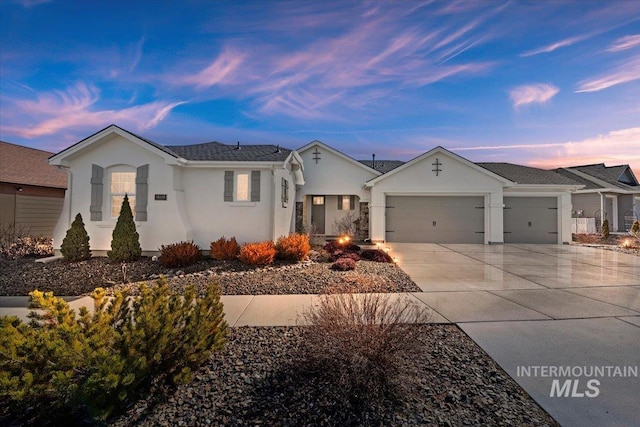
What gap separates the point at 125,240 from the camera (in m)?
9.45

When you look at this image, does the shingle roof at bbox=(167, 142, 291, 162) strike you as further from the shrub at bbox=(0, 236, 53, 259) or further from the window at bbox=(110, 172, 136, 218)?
the shrub at bbox=(0, 236, 53, 259)

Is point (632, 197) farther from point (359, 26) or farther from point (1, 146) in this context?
point (1, 146)

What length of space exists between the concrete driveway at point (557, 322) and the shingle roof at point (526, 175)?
22.3 ft

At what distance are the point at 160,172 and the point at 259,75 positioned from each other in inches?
189

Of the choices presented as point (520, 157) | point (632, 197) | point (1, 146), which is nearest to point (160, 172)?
point (1, 146)

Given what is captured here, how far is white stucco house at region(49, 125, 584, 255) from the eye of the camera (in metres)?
10.4

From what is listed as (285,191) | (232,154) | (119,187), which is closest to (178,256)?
(119,187)

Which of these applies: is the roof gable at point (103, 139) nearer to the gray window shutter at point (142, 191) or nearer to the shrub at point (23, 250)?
the gray window shutter at point (142, 191)

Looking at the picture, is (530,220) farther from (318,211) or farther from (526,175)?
(318,211)

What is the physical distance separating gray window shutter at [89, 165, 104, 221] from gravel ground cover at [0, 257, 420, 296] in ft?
4.97

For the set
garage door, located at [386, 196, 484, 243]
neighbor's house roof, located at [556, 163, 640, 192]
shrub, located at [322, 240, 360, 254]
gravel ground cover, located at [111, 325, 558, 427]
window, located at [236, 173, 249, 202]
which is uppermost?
neighbor's house roof, located at [556, 163, 640, 192]

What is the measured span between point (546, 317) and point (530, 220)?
13.3 meters

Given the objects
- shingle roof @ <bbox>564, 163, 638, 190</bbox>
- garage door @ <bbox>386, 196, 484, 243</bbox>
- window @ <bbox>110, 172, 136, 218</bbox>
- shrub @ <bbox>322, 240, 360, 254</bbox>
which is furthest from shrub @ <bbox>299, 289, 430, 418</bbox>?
shingle roof @ <bbox>564, 163, 638, 190</bbox>

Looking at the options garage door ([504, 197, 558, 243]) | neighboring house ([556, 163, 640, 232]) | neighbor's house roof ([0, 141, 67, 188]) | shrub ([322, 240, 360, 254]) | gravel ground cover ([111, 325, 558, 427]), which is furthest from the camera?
neighboring house ([556, 163, 640, 232])
